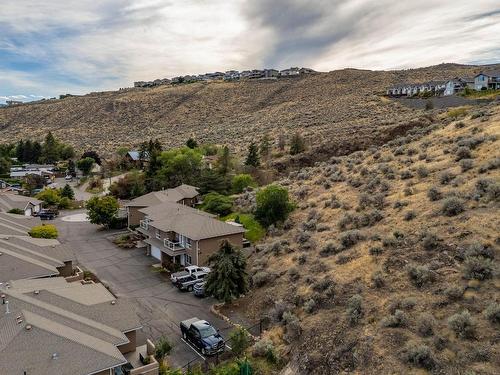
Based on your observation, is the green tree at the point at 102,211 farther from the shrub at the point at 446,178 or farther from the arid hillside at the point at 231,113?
the shrub at the point at 446,178

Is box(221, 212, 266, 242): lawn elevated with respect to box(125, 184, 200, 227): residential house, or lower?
lower

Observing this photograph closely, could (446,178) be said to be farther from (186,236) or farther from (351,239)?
(186,236)

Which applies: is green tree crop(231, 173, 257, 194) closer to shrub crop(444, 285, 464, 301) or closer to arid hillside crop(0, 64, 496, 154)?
arid hillside crop(0, 64, 496, 154)

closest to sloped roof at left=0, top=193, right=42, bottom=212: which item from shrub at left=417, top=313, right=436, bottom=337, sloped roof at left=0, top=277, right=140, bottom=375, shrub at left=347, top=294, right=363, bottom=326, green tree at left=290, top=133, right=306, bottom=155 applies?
sloped roof at left=0, top=277, right=140, bottom=375

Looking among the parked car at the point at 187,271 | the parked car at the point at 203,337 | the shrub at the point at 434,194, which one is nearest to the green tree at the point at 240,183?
the parked car at the point at 187,271

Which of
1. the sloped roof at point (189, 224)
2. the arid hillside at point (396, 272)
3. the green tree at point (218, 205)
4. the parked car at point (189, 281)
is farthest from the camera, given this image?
the green tree at point (218, 205)

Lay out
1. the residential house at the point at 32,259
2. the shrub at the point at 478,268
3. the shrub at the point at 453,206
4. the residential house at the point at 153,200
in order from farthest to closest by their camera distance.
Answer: the residential house at the point at 153,200 → the residential house at the point at 32,259 → the shrub at the point at 453,206 → the shrub at the point at 478,268
